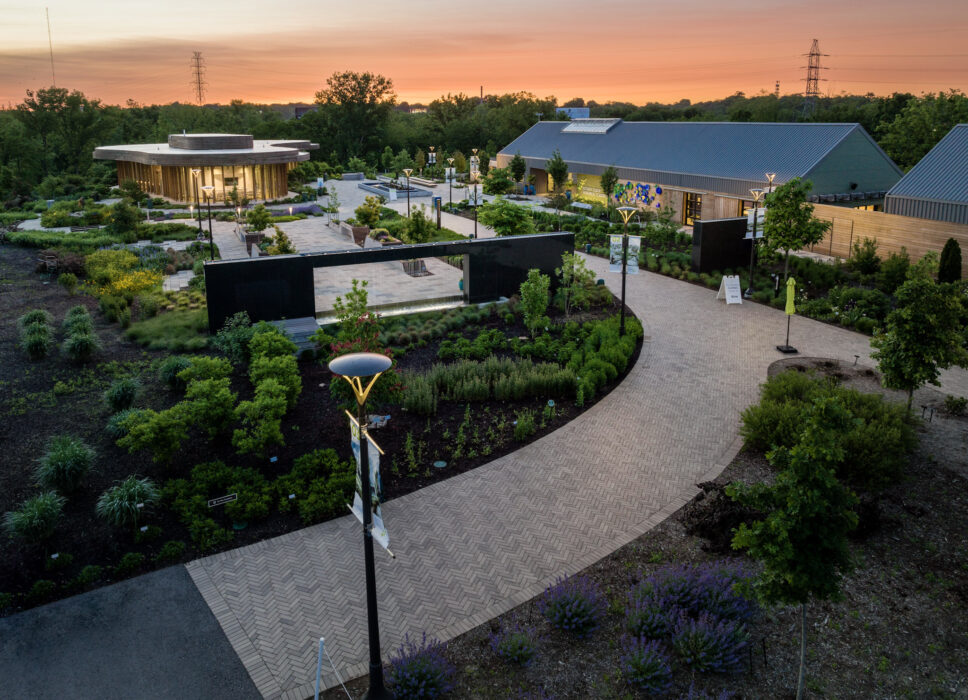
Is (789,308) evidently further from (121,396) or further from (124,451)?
(121,396)

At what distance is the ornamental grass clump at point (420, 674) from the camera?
7941mm

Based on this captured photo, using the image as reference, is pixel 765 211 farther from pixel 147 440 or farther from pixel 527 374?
pixel 147 440

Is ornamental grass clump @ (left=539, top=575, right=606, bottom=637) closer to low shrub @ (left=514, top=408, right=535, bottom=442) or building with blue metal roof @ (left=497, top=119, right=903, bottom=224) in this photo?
low shrub @ (left=514, top=408, right=535, bottom=442)

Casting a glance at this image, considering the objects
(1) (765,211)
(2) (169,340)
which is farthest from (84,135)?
(1) (765,211)

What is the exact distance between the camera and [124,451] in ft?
45.8

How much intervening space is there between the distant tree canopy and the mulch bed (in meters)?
39.8

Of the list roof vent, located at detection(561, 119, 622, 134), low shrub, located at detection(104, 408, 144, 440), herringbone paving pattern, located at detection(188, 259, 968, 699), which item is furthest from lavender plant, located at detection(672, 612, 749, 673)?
roof vent, located at detection(561, 119, 622, 134)

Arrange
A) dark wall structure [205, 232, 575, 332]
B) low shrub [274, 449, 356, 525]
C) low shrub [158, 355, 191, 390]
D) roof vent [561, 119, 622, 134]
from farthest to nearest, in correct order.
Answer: roof vent [561, 119, 622, 134]
dark wall structure [205, 232, 575, 332]
low shrub [158, 355, 191, 390]
low shrub [274, 449, 356, 525]

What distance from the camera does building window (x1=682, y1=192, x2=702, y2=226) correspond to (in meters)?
39.2

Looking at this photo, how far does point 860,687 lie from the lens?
8141 mm

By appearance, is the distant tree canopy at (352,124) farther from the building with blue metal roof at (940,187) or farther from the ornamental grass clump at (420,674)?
the ornamental grass clump at (420,674)

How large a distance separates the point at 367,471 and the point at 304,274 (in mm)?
14902

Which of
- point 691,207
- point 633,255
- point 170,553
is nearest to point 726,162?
point 691,207

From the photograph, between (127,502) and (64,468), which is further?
(64,468)
